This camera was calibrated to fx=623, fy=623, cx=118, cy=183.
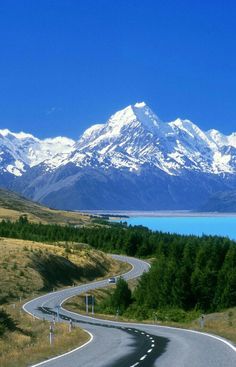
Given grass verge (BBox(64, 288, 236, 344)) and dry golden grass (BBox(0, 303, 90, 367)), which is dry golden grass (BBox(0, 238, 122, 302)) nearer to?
grass verge (BBox(64, 288, 236, 344))

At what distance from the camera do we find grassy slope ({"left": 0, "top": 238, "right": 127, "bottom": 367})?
31.6 metres

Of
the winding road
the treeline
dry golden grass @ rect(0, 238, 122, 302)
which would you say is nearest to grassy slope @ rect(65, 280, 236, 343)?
the winding road

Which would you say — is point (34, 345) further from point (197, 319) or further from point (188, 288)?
point (188, 288)

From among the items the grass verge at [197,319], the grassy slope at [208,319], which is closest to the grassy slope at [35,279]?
the grassy slope at [208,319]

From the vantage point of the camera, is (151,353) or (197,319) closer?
(151,353)

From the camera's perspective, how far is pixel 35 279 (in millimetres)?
103000

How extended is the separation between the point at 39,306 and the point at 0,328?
1595 inches

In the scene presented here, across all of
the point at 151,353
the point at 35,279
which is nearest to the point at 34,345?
the point at 151,353

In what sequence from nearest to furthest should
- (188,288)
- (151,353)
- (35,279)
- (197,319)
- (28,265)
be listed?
(151,353) → (197,319) → (188,288) → (35,279) → (28,265)

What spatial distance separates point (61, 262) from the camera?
119562mm

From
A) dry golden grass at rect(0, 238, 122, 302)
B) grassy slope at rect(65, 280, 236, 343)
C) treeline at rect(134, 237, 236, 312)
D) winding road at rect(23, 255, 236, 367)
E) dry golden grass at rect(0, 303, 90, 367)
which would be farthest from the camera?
dry golden grass at rect(0, 238, 122, 302)

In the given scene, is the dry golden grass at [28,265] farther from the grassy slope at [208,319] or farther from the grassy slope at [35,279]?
the grassy slope at [208,319]

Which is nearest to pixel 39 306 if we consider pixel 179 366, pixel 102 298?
pixel 102 298

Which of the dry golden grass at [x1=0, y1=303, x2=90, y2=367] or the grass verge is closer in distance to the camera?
the dry golden grass at [x1=0, y1=303, x2=90, y2=367]
